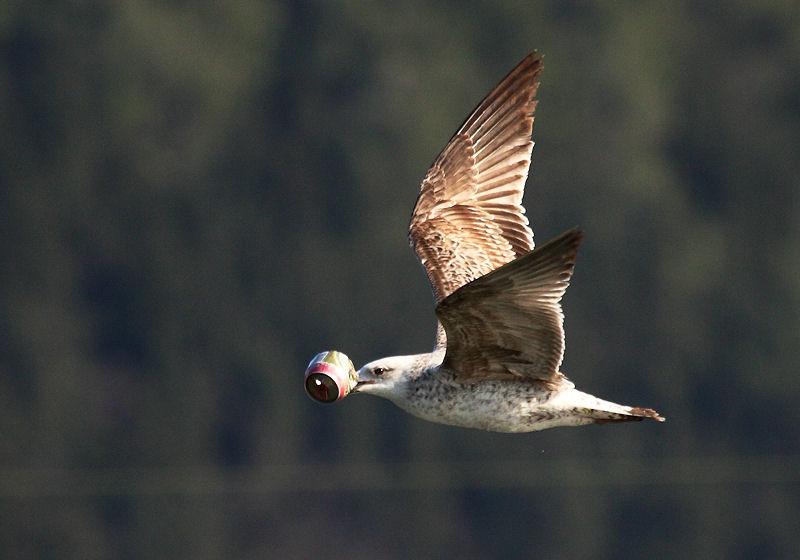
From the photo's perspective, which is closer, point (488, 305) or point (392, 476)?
point (488, 305)

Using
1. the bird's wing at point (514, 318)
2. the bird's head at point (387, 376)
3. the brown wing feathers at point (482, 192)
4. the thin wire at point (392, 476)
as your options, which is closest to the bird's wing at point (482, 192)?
the brown wing feathers at point (482, 192)

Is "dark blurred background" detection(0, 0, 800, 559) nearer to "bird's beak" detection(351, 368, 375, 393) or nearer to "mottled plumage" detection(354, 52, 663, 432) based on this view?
"mottled plumage" detection(354, 52, 663, 432)

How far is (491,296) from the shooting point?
8.68 metres

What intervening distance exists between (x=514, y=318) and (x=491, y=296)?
290mm

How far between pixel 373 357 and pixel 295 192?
9.89 m

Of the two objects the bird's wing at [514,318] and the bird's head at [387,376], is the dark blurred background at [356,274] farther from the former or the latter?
the bird's wing at [514,318]

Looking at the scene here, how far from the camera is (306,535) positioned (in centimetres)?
4397

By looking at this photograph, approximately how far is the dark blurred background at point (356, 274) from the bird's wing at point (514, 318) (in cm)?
3225

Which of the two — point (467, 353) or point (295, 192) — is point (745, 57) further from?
point (467, 353)

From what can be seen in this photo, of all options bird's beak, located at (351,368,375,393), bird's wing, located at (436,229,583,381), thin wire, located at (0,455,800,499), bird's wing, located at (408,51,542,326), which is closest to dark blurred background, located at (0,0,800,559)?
thin wire, located at (0,455,800,499)

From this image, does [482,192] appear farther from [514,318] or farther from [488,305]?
[488,305]

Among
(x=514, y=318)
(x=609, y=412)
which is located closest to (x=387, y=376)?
(x=514, y=318)

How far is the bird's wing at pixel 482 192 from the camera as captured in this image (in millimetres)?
10696

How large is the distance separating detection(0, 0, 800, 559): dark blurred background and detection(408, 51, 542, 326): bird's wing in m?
30.3
